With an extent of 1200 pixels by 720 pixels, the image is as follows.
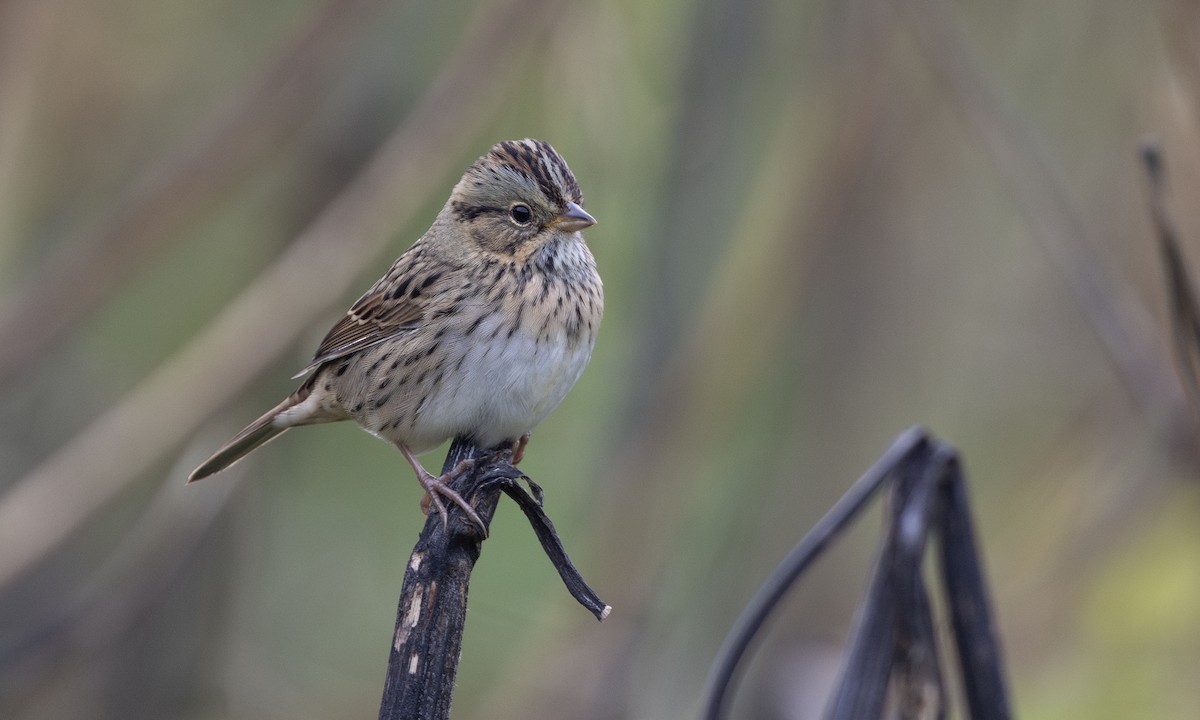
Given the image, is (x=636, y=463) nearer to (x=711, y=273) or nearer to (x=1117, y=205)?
(x=711, y=273)

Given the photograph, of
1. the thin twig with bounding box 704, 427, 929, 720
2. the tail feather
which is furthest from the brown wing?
the thin twig with bounding box 704, 427, 929, 720

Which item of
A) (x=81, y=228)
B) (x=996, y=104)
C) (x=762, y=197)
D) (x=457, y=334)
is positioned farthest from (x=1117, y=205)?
(x=81, y=228)

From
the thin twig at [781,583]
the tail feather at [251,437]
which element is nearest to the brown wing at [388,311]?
the tail feather at [251,437]

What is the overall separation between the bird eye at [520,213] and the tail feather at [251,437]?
2.72 ft

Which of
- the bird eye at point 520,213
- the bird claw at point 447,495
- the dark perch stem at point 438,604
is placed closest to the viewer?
the dark perch stem at point 438,604

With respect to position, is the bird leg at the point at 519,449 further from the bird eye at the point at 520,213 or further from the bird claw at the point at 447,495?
the bird eye at the point at 520,213

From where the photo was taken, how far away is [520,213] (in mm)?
3379

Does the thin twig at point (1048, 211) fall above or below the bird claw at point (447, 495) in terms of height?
above

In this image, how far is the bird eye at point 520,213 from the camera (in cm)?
336

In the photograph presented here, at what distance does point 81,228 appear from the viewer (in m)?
5.21

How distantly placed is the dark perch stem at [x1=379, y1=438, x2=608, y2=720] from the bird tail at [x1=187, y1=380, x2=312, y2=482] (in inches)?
65.8

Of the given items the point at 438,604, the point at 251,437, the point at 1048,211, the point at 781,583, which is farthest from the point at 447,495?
the point at 1048,211

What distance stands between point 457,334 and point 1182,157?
2.06 m

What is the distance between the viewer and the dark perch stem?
1.70m
